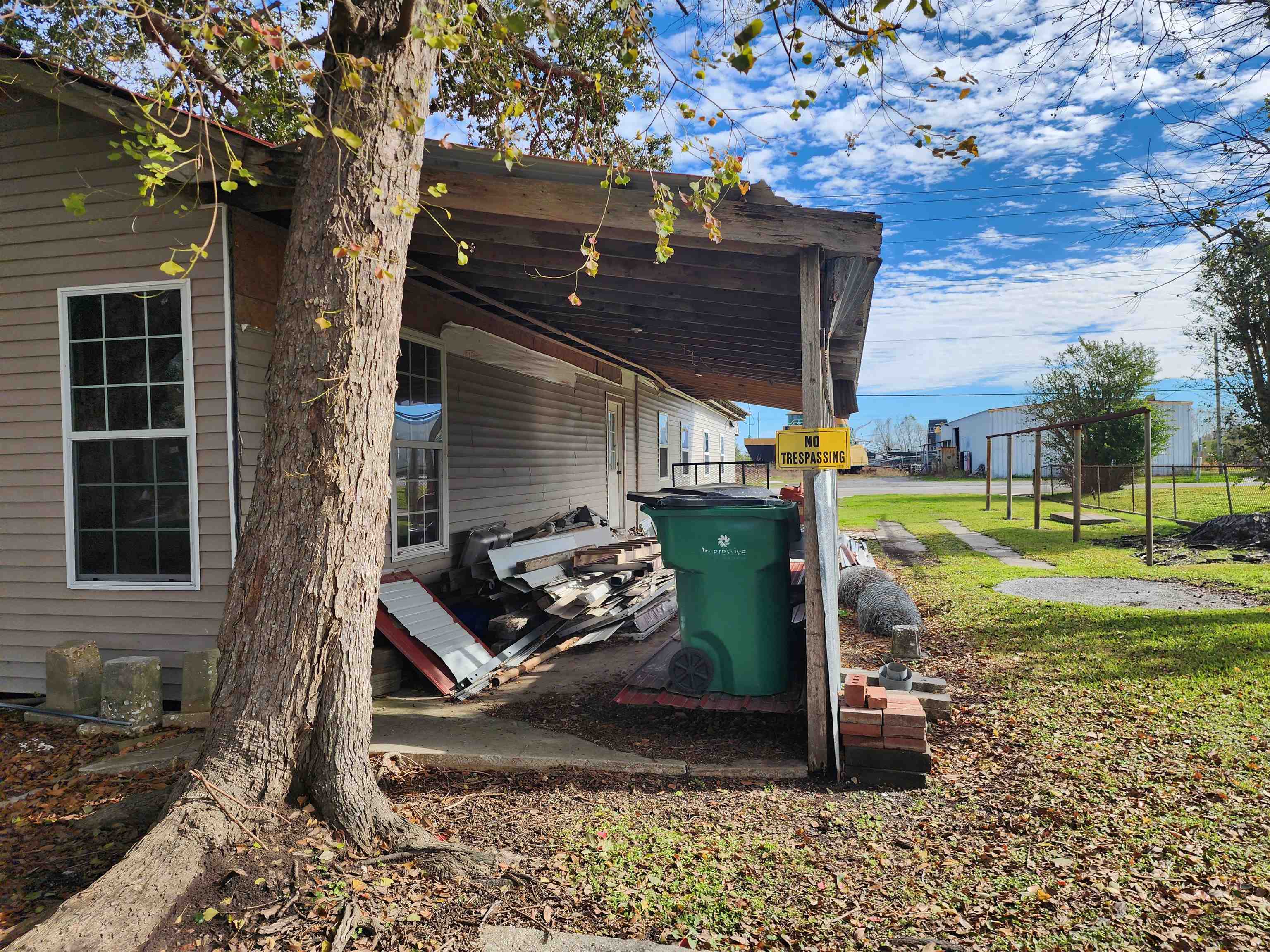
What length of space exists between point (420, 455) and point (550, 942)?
5051 millimetres

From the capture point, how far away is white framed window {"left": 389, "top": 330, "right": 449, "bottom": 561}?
6551mm

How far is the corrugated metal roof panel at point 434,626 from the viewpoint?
570 centimetres

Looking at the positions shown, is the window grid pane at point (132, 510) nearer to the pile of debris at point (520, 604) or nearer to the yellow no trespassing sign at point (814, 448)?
the pile of debris at point (520, 604)

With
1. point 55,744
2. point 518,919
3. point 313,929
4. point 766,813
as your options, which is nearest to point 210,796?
point 313,929

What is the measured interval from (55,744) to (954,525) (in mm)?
16923

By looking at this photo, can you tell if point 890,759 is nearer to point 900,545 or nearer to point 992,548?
point 992,548

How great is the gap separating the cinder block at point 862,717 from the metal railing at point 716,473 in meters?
7.98

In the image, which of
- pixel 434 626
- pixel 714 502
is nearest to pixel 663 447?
pixel 434 626

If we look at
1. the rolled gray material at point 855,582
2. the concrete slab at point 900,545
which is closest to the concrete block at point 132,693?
the rolled gray material at point 855,582

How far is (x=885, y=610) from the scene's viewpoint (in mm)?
7082

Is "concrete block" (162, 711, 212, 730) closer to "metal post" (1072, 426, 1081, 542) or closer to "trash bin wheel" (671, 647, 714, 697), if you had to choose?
"trash bin wheel" (671, 647, 714, 697)

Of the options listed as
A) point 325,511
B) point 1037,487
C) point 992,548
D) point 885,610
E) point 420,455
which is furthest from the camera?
point 1037,487

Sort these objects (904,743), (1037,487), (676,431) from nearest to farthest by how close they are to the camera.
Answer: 1. (904,743)
2. (1037,487)
3. (676,431)

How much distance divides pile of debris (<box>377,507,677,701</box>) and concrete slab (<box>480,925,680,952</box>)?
2.87m
